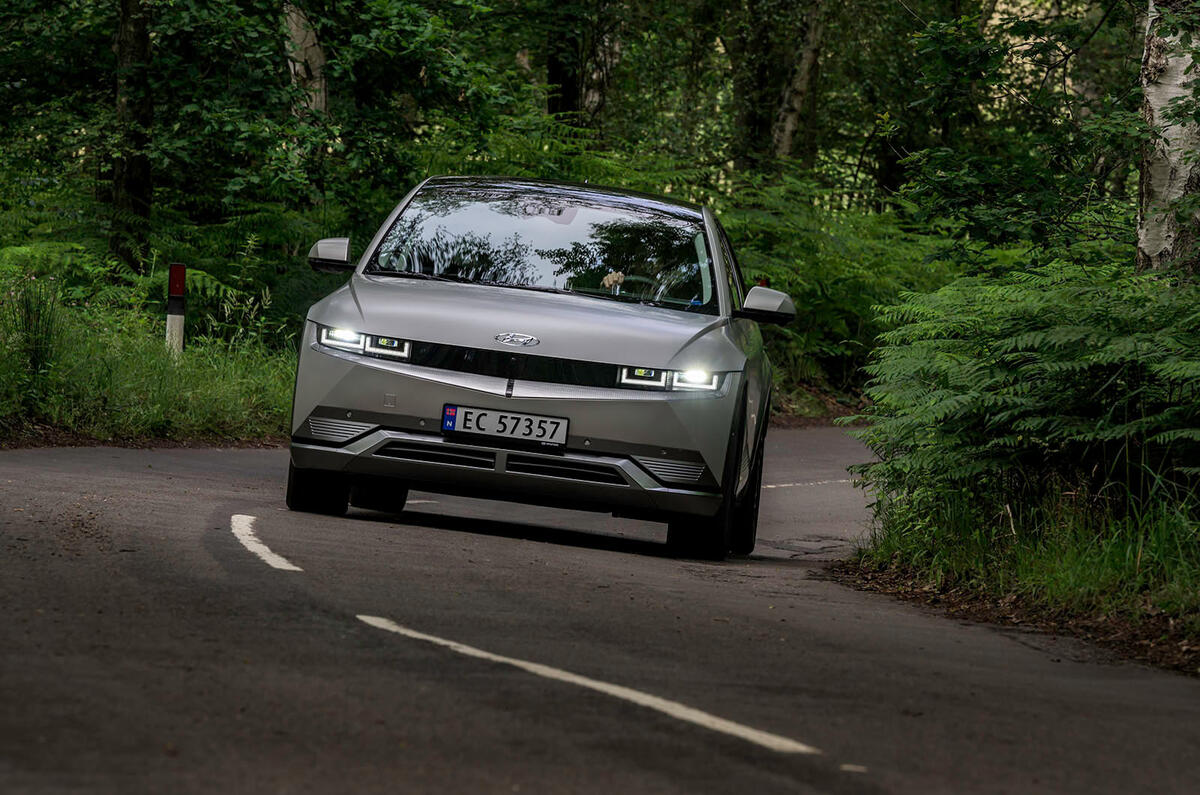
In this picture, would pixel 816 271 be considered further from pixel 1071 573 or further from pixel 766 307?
pixel 1071 573

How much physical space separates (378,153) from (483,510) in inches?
405

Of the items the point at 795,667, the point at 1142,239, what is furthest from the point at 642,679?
the point at 1142,239

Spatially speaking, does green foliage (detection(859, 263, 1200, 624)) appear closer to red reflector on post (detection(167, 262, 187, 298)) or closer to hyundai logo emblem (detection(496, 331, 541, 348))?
hyundai logo emblem (detection(496, 331, 541, 348))

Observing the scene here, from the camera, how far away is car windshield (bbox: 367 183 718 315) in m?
9.80

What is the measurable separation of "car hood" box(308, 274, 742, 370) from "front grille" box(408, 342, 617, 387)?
31 mm

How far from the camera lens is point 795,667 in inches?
242

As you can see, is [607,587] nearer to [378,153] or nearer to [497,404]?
[497,404]

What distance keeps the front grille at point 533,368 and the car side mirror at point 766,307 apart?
1.21 metres

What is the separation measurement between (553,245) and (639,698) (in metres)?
5.00

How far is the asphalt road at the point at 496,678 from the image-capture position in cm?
448

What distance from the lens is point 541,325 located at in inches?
356

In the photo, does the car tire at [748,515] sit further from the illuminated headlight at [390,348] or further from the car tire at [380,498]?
the illuminated headlight at [390,348]

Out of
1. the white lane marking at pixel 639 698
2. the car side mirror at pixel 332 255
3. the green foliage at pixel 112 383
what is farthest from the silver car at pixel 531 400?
the green foliage at pixel 112 383

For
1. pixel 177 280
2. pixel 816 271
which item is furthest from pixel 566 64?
pixel 177 280
